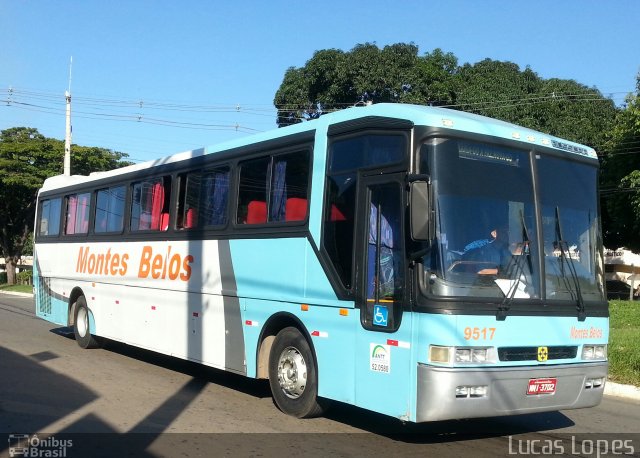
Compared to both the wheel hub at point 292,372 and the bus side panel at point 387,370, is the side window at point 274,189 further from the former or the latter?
the bus side panel at point 387,370

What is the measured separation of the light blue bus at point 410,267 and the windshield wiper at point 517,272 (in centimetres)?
1

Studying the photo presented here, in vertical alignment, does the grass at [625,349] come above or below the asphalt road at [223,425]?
above

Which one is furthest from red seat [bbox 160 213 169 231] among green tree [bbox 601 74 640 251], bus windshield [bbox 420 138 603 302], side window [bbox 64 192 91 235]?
green tree [bbox 601 74 640 251]

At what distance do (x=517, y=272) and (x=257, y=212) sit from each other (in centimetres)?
348

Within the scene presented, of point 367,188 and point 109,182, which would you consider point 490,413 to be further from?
point 109,182

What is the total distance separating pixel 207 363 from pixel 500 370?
459 centimetres

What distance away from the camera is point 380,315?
646 centimetres

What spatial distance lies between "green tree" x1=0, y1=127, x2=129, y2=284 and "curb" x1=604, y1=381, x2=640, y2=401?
3147 centimetres

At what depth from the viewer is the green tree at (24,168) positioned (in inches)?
1390

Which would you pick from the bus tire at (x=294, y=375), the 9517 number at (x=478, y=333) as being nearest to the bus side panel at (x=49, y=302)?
the bus tire at (x=294, y=375)

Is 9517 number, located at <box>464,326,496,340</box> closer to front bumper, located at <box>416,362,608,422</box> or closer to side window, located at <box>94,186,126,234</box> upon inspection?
front bumper, located at <box>416,362,608,422</box>

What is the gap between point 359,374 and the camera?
668cm

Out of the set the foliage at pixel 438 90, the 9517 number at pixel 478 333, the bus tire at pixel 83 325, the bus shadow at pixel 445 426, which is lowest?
the bus shadow at pixel 445 426

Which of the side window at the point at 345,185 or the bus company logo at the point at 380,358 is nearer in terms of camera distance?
the bus company logo at the point at 380,358
